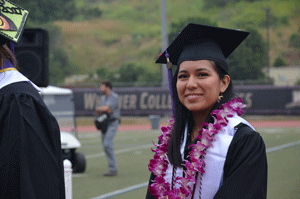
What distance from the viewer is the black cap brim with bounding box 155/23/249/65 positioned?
9.80 feet

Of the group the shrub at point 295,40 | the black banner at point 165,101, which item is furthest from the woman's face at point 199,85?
the shrub at point 295,40

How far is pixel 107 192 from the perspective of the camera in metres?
8.37

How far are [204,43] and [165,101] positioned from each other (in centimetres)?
2244

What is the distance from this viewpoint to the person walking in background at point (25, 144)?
2486 mm

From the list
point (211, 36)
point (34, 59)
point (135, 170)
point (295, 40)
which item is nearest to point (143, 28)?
point (295, 40)

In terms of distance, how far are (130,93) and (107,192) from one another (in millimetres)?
17575

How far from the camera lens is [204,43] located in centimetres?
299

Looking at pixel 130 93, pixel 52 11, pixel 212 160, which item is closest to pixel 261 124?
pixel 130 93

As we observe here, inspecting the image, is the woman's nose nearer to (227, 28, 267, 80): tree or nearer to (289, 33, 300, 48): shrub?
(227, 28, 267, 80): tree

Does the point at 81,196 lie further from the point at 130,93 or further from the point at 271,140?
the point at 130,93

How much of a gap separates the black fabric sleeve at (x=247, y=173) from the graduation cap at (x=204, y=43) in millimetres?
515

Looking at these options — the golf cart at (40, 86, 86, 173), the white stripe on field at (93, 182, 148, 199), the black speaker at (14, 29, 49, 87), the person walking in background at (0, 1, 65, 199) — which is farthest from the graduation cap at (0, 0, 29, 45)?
the golf cart at (40, 86, 86, 173)

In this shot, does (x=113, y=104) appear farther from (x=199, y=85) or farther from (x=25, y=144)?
(x=25, y=144)

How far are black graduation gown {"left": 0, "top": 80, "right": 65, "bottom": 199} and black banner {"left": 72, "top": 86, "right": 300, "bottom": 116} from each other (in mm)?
22643
